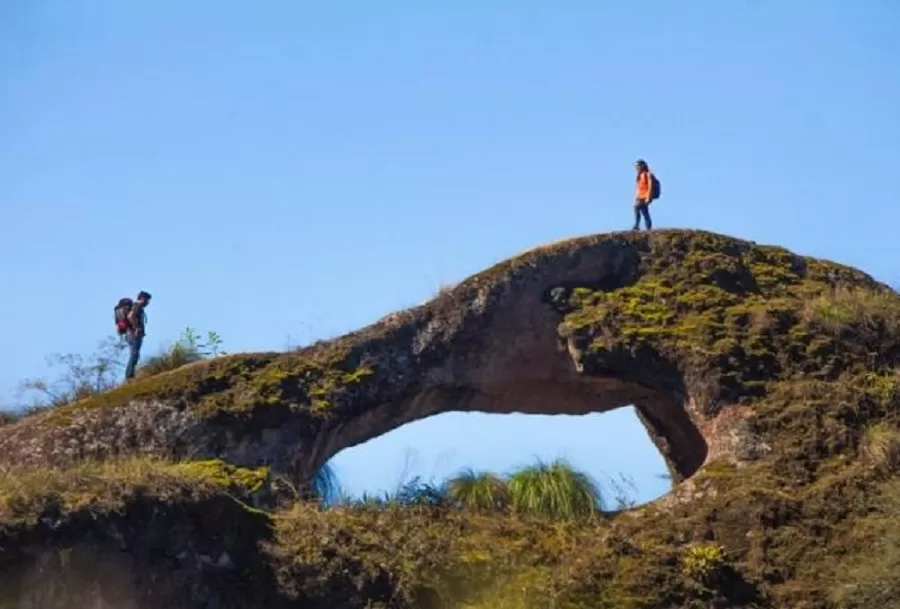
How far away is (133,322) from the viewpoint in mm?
23344

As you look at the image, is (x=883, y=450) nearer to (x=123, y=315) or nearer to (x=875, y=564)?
(x=875, y=564)

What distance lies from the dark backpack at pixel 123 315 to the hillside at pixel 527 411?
2.44m

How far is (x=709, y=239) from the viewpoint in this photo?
2348 cm

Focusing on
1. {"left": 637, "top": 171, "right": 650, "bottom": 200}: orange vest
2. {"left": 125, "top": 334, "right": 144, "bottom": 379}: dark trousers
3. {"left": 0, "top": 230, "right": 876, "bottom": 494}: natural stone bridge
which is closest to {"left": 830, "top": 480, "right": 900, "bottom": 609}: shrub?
{"left": 0, "top": 230, "right": 876, "bottom": 494}: natural stone bridge

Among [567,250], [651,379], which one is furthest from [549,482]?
[567,250]

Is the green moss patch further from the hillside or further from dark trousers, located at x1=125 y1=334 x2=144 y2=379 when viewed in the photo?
dark trousers, located at x1=125 y1=334 x2=144 y2=379

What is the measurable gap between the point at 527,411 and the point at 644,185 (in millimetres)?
3760

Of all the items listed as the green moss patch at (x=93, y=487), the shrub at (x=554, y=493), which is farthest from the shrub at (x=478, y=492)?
the green moss patch at (x=93, y=487)

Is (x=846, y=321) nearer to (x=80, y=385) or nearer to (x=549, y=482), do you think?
(x=549, y=482)

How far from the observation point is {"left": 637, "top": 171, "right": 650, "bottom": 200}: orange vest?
2412 centimetres

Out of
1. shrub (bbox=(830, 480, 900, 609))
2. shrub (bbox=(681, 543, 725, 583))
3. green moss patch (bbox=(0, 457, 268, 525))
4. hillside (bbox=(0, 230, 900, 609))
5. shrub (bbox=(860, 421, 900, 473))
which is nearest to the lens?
green moss patch (bbox=(0, 457, 268, 525))

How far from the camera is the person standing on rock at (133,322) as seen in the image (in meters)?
23.1

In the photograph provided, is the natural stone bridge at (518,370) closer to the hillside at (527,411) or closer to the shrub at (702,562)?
the hillside at (527,411)

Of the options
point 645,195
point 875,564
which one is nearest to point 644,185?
point 645,195
